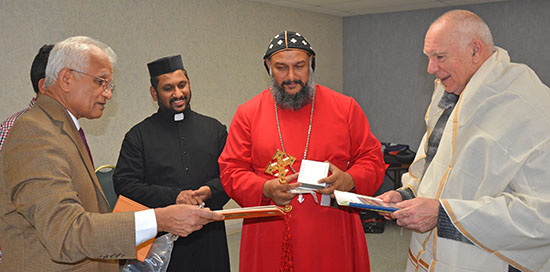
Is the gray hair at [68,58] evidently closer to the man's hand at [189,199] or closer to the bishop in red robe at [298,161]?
the bishop in red robe at [298,161]

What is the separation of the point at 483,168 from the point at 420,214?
303mm

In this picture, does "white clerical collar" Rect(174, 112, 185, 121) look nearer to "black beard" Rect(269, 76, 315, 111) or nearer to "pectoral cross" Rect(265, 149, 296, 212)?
"black beard" Rect(269, 76, 315, 111)

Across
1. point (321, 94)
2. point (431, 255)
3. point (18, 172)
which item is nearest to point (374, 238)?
point (321, 94)

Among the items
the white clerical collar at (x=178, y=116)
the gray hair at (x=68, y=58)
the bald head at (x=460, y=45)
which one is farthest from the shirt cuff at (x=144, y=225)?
the white clerical collar at (x=178, y=116)

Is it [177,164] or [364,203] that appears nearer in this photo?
[364,203]

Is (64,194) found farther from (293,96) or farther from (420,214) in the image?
(293,96)

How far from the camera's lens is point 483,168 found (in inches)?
72.4

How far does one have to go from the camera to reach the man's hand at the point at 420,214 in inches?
73.8

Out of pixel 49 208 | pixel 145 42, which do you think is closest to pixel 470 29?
pixel 49 208

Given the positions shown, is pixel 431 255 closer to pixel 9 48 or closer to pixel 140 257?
pixel 140 257

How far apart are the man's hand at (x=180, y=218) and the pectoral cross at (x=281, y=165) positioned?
0.79m

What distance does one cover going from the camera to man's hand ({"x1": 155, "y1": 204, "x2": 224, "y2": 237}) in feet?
5.61

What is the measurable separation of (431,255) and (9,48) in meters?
4.20

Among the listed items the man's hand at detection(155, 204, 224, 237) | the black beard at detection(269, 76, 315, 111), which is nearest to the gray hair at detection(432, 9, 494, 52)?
the black beard at detection(269, 76, 315, 111)
